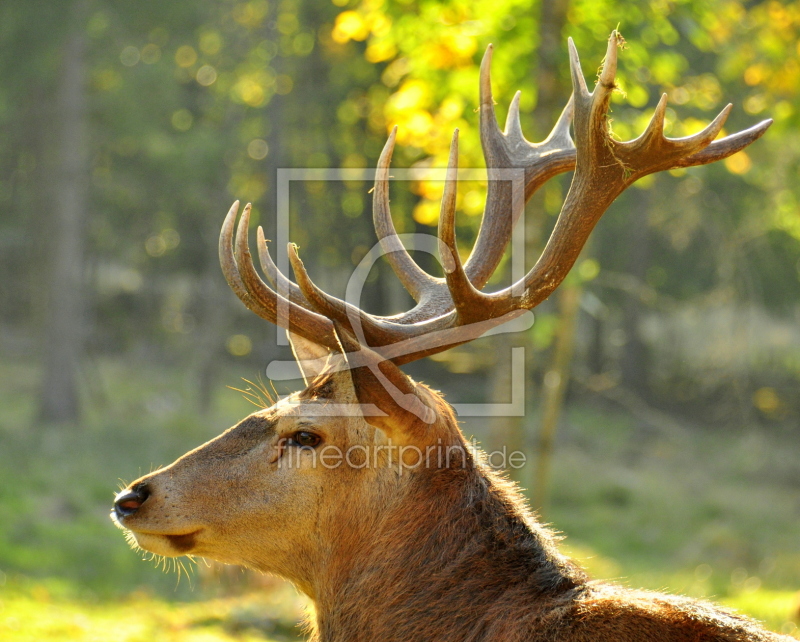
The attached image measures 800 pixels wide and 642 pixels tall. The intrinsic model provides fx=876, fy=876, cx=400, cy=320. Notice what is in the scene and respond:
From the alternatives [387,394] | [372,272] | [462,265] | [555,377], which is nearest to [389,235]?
[462,265]

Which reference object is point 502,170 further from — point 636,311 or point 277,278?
point 636,311

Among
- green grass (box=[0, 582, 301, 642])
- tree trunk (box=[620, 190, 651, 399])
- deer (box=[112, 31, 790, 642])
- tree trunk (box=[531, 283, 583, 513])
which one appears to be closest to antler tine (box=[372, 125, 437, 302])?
deer (box=[112, 31, 790, 642])

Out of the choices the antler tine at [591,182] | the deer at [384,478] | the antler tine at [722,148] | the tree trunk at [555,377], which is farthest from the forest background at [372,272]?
the deer at [384,478]

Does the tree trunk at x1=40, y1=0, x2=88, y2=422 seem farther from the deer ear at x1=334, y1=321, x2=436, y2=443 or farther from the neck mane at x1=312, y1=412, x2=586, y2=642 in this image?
the neck mane at x1=312, y1=412, x2=586, y2=642

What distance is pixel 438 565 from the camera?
10.0 feet

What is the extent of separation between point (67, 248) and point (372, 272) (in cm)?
833

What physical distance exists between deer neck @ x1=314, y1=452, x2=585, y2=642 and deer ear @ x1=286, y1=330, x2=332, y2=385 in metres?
0.65

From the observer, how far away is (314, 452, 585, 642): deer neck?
9.67 ft

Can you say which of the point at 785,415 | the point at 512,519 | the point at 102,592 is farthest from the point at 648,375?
the point at 512,519

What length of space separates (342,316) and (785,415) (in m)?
18.6

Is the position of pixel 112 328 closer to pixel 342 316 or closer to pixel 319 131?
pixel 319 131

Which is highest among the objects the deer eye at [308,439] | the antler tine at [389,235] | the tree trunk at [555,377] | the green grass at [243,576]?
the antler tine at [389,235]

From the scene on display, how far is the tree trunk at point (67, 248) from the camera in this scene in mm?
16000

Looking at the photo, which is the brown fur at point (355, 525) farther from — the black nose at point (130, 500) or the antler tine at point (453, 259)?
the antler tine at point (453, 259)
